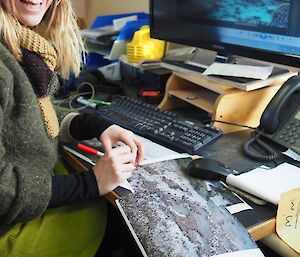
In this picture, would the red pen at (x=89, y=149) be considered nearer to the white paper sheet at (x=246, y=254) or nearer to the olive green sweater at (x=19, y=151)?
the olive green sweater at (x=19, y=151)

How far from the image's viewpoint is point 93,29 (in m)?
1.84

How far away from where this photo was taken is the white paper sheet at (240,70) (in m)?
1.18

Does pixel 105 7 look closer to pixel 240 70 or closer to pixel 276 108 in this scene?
pixel 240 70

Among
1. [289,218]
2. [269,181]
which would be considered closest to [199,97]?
[269,181]

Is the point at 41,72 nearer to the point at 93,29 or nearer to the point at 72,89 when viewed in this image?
the point at 72,89

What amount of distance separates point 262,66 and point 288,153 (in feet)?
1.16

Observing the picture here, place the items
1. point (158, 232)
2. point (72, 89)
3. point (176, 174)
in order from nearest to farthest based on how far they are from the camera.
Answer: point (158, 232)
point (176, 174)
point (72, 89)

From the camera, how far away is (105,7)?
2.26 meters

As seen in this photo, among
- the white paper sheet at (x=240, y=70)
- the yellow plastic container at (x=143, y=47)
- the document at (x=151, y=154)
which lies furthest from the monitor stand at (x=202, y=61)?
the document at (x=151, y=154)

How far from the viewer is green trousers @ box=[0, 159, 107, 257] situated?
2.92 feet

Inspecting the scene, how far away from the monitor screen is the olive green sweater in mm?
624

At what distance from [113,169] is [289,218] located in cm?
35

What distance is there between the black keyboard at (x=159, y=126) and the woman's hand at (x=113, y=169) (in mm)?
148

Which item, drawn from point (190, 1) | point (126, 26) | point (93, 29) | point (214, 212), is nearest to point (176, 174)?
point (214, 212)
